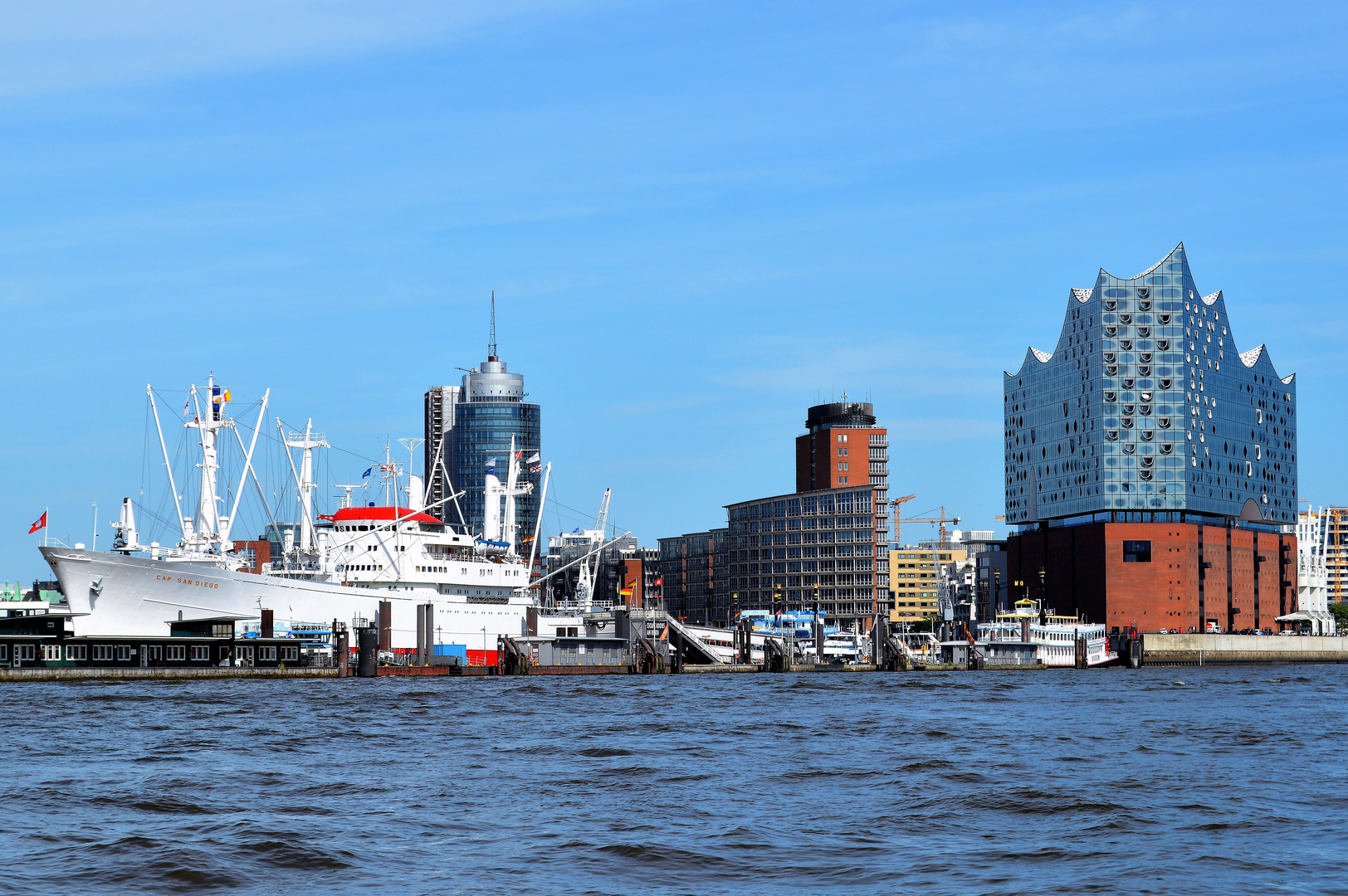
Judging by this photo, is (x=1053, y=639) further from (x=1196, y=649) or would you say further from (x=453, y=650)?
(x=453, y=650)

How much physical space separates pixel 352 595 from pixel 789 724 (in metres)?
65.4

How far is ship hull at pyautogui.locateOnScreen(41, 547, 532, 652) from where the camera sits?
11306 cm

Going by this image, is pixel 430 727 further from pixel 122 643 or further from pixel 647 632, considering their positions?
pixel 647 632

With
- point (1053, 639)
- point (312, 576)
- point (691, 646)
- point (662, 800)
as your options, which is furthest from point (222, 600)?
point (1053, 639)

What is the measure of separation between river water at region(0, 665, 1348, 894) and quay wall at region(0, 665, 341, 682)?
983 inches

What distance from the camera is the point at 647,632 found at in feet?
439

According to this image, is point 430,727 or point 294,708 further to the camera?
point 294,708

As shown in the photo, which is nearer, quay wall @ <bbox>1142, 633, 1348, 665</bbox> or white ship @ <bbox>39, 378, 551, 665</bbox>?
white ship @ <bbox>39, 378, 551, 665</bbox>

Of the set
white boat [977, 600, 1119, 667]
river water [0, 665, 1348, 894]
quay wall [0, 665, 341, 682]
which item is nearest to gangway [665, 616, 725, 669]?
white boat [977, 600, 1119, 667]

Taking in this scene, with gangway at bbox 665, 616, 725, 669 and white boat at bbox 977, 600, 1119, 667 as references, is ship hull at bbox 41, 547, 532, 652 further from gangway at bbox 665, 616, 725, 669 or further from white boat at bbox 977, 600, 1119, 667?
white boat at bbox 977, 600, 1119, 667

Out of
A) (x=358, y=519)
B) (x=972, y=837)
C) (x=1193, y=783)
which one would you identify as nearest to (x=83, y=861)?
(x=972, y=837)

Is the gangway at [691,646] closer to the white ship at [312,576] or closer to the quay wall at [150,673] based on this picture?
the white ship at [312,576]

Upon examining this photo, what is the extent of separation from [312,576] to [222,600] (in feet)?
37.2

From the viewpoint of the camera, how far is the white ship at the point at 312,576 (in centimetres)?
11388
